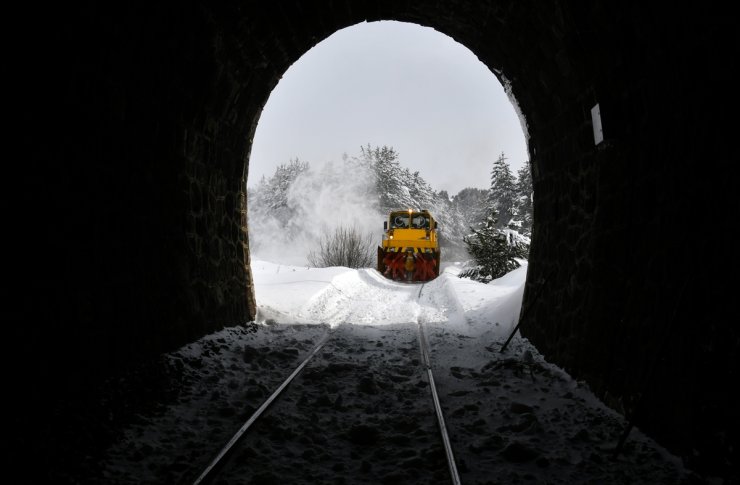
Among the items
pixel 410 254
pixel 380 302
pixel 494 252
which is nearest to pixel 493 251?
pixel 494 252

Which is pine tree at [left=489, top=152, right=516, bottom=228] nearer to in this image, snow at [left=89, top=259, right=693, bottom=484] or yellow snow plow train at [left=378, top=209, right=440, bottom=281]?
yellow snow plow train at [left=378, top=209, right=440, bottom=281]

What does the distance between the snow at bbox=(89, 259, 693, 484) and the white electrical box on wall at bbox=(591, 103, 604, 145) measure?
2.52 metres

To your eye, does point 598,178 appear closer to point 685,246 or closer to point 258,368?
point 685,246

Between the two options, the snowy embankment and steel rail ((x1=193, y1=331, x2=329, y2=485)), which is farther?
the snowy embankment

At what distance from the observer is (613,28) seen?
13.3 ft

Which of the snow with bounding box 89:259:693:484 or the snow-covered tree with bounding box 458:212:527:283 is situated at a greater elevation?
the snow-covered tree with bounding box 458:212:527:283

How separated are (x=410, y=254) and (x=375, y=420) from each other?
16.1 meters

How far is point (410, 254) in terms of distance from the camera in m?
20.2

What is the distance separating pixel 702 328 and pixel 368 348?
14.6 feet

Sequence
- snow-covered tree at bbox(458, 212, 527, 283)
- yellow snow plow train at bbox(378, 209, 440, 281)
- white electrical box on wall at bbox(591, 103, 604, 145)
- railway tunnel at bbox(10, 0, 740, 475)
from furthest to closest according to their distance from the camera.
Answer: yellow snow plow train at bbox(378, 209, 440, 281) < snow-covered tree at bbox(458, 212, 527, 283) < white electrical box on wall at bbox(591, 103, 604, 145) < railway tunnel at bbox(10, 0, 740, 475)

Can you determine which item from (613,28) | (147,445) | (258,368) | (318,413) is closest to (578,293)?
(613,28)

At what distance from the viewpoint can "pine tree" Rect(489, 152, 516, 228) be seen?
5119cm

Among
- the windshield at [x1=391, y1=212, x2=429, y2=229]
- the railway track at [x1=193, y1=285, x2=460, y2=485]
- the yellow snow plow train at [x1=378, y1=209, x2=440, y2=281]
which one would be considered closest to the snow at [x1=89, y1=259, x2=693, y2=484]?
the railway track at [x1=193, y1=285, x2=460, y2=485]

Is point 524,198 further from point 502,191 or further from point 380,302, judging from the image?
point 380,302
